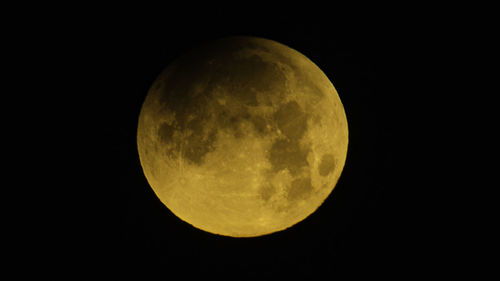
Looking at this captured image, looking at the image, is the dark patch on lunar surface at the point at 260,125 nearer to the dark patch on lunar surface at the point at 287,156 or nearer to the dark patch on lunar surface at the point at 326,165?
the dark patch on lunar surface at the point at 287,156

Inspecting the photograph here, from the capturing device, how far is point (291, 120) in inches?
102

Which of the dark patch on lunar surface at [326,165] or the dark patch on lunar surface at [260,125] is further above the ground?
the dark patch on lunar surface at [260,125]

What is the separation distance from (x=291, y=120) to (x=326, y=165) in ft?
1.85

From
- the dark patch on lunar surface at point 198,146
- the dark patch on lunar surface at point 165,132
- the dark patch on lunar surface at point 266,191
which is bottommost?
the dark patch on lunar surface at point 266,191

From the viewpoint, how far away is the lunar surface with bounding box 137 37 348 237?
2535 mm

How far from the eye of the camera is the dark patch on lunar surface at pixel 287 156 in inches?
101

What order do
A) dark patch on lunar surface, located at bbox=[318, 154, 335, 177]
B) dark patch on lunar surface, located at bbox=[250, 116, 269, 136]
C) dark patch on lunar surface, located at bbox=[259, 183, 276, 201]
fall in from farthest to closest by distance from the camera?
dark patch on lunar surface, located at bbox=[318, 154, 335, 177]
dark patch on lunar surface, located at bbox=[259, 183, 276, 201]
dark patch on lunar surface, located at bbox=[250, 116, 269, 136]

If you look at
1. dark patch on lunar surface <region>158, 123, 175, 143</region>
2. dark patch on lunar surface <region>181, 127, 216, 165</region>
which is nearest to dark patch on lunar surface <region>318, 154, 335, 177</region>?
dark patch on lunar surface <region>181, 127, 216, 165</region>

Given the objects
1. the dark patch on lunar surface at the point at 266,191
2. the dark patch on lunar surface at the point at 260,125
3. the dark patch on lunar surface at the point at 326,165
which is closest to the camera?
the dark patch on lunar surface at the point at 260,125

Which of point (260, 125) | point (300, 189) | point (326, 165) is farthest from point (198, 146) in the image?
point (326, 165)

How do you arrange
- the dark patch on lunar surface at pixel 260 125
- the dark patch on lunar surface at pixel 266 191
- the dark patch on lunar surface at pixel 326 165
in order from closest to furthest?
the dark patch on lunar surface at pixel 260 125 → the dark patch on lunar surface at pixel 266 191 → the dark patch on lunar surface at pixel 326 165

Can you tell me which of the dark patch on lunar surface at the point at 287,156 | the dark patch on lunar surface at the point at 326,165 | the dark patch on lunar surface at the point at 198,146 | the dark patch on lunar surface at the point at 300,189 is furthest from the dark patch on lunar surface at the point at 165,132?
the dark patch on lunar surface at the point at 326,165

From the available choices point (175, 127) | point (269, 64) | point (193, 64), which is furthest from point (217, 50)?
point (175, 127)

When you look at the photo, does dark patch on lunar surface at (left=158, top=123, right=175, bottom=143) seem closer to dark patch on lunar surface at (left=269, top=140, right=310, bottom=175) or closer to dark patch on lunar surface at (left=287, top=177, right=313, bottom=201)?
dark patch on lunar surface at (left=269, top=140, right=310, bottom=175)
